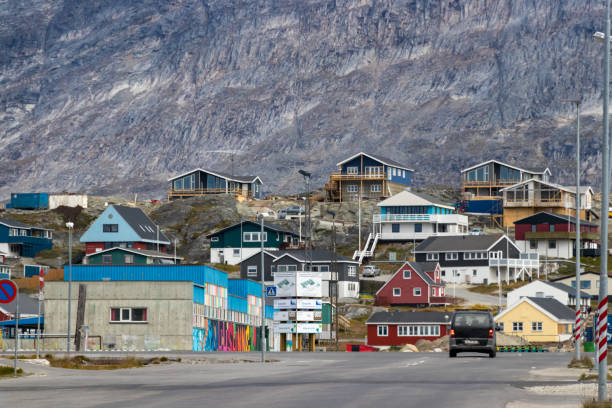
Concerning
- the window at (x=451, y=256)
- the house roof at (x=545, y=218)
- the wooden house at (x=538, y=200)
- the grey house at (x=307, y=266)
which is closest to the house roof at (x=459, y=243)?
the window at (x=451, y=256)

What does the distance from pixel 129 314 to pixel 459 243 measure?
73.1 meters

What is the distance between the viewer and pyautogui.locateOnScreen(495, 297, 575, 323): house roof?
10750cm

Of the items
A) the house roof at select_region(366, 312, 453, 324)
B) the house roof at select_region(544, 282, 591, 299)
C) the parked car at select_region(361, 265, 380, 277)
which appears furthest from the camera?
the parked car at select_region(361, 265, 380, 277)

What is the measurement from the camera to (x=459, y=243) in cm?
14325

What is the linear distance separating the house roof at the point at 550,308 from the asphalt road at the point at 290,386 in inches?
2502

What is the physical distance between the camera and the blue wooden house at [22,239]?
14750 centimetres

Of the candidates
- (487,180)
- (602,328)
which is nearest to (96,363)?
(602,328)

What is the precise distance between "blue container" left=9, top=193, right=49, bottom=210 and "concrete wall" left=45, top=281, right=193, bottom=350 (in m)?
104

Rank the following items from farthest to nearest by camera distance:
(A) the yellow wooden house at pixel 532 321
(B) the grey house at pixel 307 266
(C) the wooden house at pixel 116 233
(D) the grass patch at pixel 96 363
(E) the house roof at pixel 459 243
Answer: (C) the wooden house at pixel 116 233 → (E) the house roof at pixel 459 243 → (B) the grey house at pixel 307 266 → (A) the yellow wooden house at pixel 532 321 → (D) the grass patch at pixel 96 363

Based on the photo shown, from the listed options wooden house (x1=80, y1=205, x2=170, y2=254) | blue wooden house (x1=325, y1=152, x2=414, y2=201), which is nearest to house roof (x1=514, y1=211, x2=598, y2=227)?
Answer: blue wooden house (x1=325, y1=152, x2=414, y2=201)

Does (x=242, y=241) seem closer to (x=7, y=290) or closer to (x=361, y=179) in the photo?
(x=361, y=179)

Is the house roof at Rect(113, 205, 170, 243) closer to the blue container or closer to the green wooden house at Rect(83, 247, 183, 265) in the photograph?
the green wooden house at Rect(83, 247, 183, 265)

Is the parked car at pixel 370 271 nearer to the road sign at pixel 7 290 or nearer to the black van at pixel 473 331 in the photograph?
the black van at pixel 473 331

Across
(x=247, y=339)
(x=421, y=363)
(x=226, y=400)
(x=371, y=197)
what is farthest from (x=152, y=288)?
(x=371, y=197)
